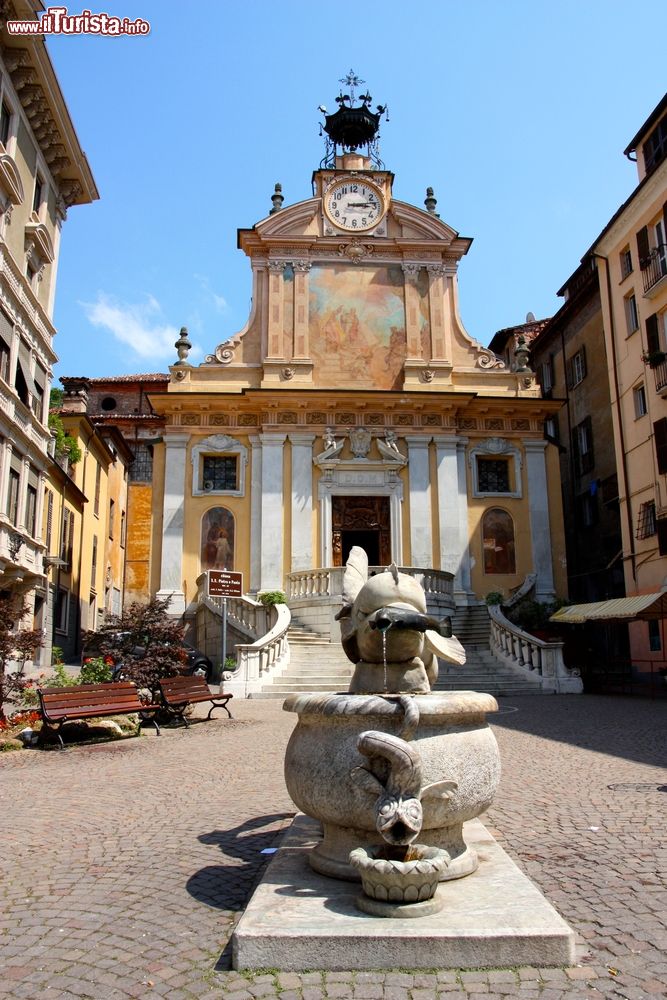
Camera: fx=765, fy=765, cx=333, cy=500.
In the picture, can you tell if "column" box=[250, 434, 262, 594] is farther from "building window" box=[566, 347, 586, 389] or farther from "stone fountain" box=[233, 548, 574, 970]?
"stone fountain" box=[233, 548, 574, 970]

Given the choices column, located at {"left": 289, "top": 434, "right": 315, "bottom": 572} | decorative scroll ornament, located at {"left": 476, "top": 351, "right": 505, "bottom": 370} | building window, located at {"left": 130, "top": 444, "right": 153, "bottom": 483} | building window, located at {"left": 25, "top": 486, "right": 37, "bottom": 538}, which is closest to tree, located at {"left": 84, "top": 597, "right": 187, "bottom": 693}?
building window, located at {"left": 25, "top": 486, "right": 37, "bottom": 538}

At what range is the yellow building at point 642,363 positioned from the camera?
883 inches

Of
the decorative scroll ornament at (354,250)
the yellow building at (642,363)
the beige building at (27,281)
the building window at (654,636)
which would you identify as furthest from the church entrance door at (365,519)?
the beige building at (27,281)

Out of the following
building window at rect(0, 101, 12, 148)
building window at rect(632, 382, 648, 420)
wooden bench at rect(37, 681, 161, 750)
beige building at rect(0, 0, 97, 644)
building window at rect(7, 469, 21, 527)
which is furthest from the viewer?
building window at rect(632, 382, 648, 420)

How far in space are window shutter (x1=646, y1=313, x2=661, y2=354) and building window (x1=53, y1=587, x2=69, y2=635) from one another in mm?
20770

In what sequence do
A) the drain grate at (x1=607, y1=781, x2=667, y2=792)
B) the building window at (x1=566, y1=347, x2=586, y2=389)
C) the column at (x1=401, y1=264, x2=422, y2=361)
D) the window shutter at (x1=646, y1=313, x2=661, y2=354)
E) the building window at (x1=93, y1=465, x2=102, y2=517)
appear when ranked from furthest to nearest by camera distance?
the building window at (x1=566, y1=347, x2=586, y2=389), the building window at (x1=93, y1=465, x2=102, y2=517), the column at (x1=401, y1=264, x2=422, y2=361), the window shutter at (x1=646, y1=313, x2=661, y2=354), the drain grate at (x1=607, y1=781, x2=667, y2=792)

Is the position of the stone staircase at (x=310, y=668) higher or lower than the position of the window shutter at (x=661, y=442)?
lower

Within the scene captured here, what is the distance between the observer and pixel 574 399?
3262cm

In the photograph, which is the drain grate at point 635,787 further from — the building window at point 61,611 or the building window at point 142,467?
the building window at point 142,467

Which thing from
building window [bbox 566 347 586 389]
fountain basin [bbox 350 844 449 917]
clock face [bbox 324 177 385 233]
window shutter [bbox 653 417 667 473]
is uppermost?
clock face [bbox 324 177 385 233]

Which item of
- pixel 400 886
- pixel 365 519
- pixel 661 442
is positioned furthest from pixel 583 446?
pixel 400 886

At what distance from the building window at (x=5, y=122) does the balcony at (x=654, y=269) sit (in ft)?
61.4

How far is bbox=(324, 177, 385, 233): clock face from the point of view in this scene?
3008 cm

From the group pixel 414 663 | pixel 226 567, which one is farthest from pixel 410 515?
pixel 414 663
